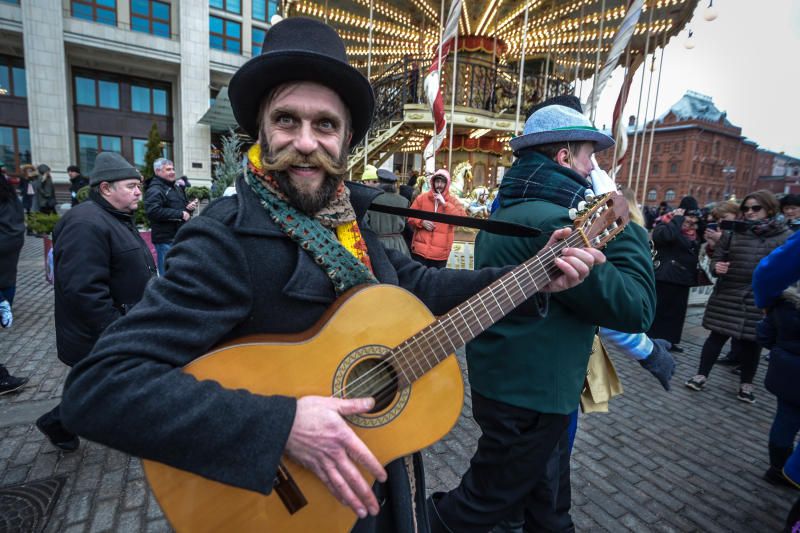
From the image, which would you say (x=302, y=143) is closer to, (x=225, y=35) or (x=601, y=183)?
(x=601, y=183)

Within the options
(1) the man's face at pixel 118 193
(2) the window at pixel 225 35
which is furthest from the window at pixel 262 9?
(1) the man's face at pixel 118 193

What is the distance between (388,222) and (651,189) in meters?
76.8

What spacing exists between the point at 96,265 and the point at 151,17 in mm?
30293

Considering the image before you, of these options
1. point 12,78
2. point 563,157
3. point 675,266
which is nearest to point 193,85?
point 12,78

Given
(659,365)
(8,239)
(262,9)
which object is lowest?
(659,365)

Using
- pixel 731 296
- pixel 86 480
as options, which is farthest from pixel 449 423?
pixel 731 296

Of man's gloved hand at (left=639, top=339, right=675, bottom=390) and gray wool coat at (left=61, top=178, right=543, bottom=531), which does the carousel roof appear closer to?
man's gloved hand at (left=639, top=339, right=675, bottom=390)

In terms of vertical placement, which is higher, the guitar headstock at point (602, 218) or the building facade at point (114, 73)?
the building facade at point (114, 73)

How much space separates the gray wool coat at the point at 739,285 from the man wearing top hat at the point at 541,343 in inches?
149

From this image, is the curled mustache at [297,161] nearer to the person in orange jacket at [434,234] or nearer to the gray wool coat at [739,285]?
the person in orange jacket at [434,234]

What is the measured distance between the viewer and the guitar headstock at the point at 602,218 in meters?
1.68

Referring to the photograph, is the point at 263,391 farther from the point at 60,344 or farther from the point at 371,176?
the point at 371,176

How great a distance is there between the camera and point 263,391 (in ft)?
3.72

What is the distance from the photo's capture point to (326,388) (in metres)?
1.21
